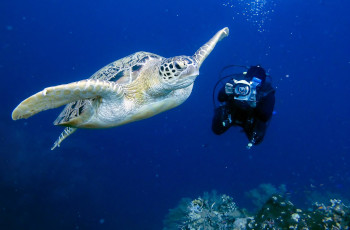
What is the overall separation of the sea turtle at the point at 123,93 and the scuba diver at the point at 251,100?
0.66 meters

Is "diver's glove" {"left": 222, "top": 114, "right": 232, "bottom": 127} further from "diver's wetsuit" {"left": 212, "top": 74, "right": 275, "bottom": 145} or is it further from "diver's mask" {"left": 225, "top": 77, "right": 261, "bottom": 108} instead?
"diver's mask" {"left": 225, "top": 77, "right": 261, "bottom": 108}

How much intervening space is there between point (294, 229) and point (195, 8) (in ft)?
104

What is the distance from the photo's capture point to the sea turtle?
2221 millimetres

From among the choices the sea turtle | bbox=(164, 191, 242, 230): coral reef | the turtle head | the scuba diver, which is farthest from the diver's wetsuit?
bbox=(164, 191, 242, 230): coral reef

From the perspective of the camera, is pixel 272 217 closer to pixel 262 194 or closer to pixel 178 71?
pixel 178 71

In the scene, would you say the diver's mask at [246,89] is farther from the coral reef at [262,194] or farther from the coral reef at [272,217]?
the coral reef at [262,194]

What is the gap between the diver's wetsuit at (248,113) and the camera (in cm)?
304

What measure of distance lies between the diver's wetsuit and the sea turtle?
2.13 feet

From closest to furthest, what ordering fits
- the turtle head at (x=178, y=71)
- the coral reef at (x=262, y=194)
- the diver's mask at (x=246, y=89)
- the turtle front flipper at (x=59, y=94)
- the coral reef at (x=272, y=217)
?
the turtle front flipper at (x=59, y=94)
the turtle head at (x=178, y=71)
the coral reef at (x=272, y=217)
the diver's mask at (x=246, y=89)
the coral reef at (x=262, y=194)

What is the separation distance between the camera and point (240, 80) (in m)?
2.94

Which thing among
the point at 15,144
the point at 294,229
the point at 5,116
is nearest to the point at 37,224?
the point at 15,144

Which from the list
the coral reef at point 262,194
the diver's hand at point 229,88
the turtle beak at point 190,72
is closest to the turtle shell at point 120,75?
the turtle beak at point 190,72

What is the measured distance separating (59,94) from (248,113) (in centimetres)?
250

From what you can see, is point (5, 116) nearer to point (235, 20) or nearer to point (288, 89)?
point (235, 20)
